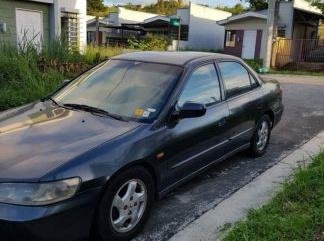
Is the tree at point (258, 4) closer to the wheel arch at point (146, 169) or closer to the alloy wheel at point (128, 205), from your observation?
the wheel arch at point (146, 169)

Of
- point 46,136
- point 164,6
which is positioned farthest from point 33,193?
point 164,6

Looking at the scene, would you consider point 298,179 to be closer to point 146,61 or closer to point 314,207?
point 314,207

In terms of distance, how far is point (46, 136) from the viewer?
3.58m

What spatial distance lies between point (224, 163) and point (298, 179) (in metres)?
1.25

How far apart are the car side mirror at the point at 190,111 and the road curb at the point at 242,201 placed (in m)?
0.95

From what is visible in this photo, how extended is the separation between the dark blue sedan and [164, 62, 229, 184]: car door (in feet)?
0.04

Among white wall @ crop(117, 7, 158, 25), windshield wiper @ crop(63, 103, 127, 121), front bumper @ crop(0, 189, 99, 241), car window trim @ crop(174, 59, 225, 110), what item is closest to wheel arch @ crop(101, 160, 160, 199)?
front bumper @ crop(0, 189, 99, 241)

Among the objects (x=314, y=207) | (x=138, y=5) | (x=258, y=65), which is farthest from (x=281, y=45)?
(x=138, y=5)

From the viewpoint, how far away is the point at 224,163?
576cm

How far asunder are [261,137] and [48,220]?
12.6ft

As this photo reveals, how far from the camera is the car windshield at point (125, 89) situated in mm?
4098

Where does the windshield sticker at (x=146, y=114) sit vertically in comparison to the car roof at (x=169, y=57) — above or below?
below

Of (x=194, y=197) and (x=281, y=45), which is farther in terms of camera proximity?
(x=281, y=45)

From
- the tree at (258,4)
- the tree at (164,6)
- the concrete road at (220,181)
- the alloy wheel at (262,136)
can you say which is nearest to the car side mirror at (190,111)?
the concrete road at (220,181)
